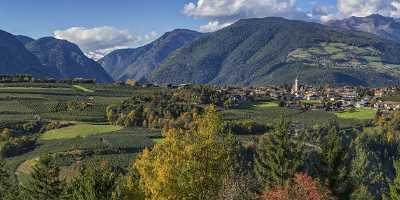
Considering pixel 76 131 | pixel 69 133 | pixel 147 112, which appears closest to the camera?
pixel 69 133

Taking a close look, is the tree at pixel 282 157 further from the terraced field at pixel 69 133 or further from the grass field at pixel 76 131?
the grass field at pixel 76 131

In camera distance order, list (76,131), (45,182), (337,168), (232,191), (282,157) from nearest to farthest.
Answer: (232,191) < (337,168) < (282,157) < (45,182) < (76,131)

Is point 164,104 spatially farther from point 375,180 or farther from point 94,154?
point 375,180

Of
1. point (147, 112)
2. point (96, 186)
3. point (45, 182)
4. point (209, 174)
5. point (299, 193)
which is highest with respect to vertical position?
point (209, 174)

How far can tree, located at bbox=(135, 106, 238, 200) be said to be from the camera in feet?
136

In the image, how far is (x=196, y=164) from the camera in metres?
41.1

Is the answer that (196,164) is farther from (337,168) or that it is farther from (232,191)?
(337,168)

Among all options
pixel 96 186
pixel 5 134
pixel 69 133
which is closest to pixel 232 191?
pixel 96 186

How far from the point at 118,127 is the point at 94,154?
35.2 meters

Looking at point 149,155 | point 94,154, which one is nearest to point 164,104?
point 94,154

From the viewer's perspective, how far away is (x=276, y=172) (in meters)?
50.5

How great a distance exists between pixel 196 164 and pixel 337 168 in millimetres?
15270

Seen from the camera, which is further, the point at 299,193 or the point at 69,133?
the point at 69,133

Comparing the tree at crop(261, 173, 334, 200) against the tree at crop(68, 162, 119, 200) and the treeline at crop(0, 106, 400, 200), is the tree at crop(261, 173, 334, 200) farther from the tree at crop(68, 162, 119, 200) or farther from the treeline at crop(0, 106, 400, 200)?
the tree at crop(68, 162, 119, 200)
